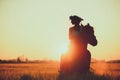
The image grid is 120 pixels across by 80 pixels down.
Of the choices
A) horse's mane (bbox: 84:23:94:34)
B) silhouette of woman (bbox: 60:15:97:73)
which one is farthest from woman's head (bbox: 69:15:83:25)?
horse's mane (bbox: 84:23:94:34)

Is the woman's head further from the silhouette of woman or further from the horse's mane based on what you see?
the horse's mane

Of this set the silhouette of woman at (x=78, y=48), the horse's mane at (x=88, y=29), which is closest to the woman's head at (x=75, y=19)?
the silhouette of woman at (x=78, y=48)

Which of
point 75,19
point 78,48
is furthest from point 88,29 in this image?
point 78,48

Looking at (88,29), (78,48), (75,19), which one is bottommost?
(78,48)

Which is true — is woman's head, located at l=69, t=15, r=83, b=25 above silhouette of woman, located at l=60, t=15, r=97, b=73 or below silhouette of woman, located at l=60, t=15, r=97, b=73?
above

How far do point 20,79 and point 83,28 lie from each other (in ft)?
9.64

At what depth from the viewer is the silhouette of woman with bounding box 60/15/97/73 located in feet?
51.2

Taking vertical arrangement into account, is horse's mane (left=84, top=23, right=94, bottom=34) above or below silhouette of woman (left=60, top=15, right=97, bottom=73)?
above

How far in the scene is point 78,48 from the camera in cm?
1574

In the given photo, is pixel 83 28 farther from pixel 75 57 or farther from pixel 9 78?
pixel 9 78

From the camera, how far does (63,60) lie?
15.7 metres

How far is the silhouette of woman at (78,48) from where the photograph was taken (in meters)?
15.6

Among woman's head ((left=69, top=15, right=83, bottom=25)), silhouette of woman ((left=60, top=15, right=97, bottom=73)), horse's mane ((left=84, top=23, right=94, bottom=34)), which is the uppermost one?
woman's head ((left=69, top=15, right=83, bottom=25))

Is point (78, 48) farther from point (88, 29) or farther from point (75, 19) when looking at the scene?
point (75, 19)
